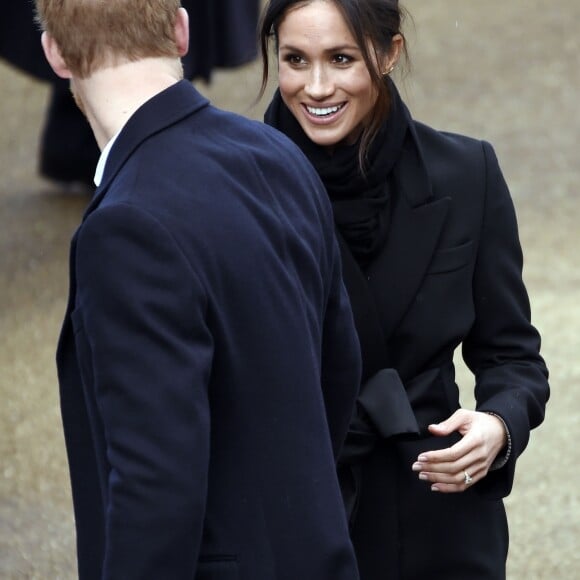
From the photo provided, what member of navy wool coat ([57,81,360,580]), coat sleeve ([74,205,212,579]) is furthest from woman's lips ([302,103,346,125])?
coat sleeve ([74,205,212,579])

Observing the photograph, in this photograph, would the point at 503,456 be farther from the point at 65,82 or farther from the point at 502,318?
the point at 65,82

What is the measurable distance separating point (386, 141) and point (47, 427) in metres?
2.75

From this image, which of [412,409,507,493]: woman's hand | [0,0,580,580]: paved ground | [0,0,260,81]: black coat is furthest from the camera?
[0,0,260,81]: black coat

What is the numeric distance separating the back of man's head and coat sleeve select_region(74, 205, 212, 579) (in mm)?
230

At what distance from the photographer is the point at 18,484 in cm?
472

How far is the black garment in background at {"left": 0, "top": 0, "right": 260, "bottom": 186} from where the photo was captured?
6.79 metres

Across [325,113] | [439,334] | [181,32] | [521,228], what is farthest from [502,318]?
[521,228]

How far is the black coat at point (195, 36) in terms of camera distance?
6.77 metres

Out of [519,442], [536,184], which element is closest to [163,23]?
[519,442]

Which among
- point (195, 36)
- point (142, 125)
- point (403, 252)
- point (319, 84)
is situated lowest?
point (195, 36)

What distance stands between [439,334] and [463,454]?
0.26 m

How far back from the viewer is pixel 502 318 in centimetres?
269

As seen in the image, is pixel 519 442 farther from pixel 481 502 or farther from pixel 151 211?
pixel 151 211

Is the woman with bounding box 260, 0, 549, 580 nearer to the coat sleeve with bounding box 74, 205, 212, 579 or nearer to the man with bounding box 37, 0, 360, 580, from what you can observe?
the man with bounding box 37, 0, 360, 580
